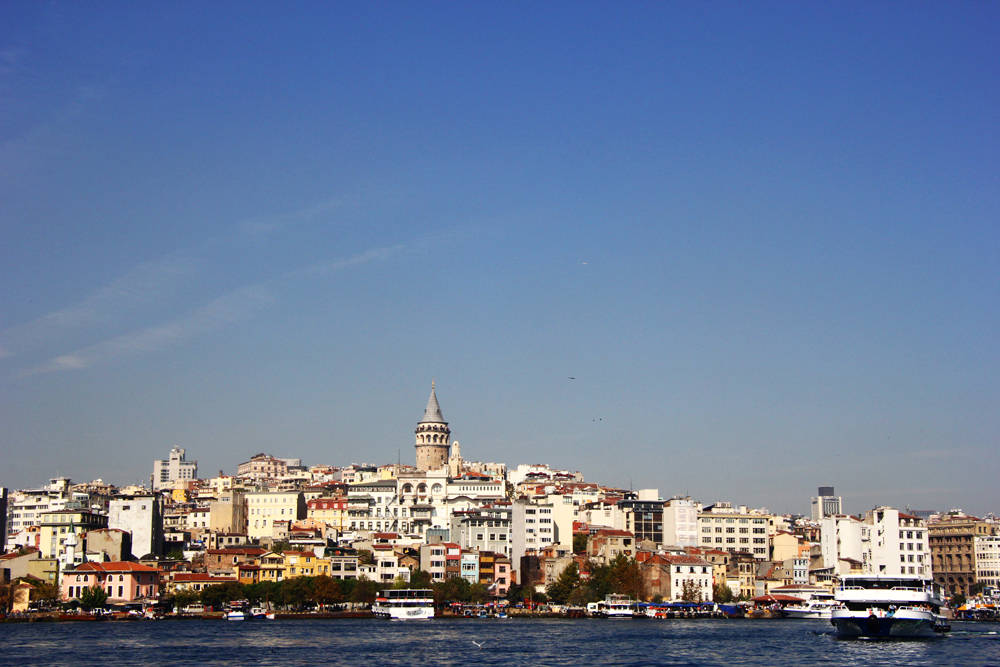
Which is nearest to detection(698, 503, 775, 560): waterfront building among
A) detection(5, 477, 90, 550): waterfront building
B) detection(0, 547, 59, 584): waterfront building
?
detection(0, 547, 59, 584): waterfront building

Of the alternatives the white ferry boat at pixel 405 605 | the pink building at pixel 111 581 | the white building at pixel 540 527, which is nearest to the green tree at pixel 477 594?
the white ferry boat at pixel 405 605

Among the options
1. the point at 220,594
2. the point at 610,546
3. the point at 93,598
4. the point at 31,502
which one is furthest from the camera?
the point at 31,502

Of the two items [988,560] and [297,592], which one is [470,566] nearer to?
[297,592]

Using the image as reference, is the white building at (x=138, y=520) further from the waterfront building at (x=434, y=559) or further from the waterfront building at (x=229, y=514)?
the waterfront building at (x=434, y=559)

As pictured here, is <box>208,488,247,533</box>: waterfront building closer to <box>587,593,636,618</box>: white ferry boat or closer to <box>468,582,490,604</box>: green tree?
<box>468,582,490,604</box>: green tree

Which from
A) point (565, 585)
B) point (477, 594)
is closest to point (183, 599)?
point (477, 594)

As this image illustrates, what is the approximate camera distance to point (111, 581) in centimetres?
6019

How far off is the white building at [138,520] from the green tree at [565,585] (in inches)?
918

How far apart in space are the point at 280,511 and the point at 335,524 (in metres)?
4.16

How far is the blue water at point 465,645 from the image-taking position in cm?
3678

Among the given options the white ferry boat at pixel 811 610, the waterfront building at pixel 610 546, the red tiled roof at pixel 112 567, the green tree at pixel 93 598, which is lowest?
the white ferry boat at pixel 811 610

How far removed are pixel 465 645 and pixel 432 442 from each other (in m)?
65.8

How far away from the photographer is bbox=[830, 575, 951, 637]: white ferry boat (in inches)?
1698

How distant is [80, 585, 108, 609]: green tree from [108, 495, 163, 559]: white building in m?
11.4
